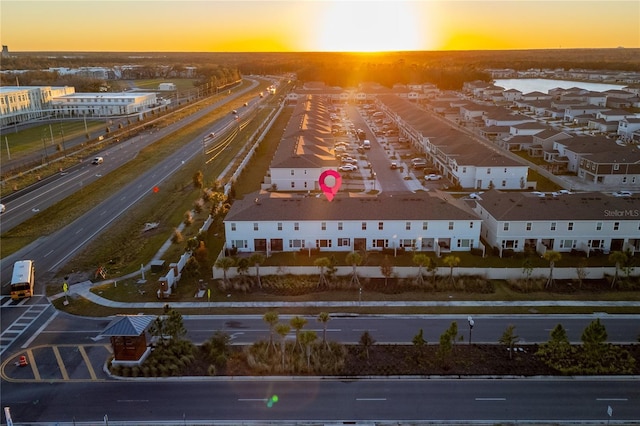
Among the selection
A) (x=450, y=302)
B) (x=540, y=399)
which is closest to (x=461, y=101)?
→ (x=450, y=302)

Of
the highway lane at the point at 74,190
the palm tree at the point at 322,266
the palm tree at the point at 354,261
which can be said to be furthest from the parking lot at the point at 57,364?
the palm tree at the point at 354,261

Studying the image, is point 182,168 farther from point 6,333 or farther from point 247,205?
point 6,333

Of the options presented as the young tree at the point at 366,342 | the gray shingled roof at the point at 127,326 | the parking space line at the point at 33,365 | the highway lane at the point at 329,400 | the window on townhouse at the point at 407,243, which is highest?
the gray shingled roof at the point at 127,326

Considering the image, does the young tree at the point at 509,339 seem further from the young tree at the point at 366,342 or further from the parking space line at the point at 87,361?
the parking space line at the point at 87,361

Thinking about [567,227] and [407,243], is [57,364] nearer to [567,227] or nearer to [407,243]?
[407,243]

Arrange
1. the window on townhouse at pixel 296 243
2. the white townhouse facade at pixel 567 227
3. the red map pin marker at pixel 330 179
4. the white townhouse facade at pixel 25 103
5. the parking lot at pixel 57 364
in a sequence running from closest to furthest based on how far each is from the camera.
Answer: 1. the parking lot at pixel 57 364
2. the white townhouse facade at pixel 567 227
3. the window on townhouse at pixel 296 243
4. the red map pin marker at pixel 330 179
5. the white townhouse facade at pixel 25 103

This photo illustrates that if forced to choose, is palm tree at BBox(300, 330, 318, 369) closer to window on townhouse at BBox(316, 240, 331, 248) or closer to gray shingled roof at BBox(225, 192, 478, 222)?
window on townhouse at BBox(316, 240, 331, 248)

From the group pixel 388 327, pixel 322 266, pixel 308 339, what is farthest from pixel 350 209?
pixel 308 339

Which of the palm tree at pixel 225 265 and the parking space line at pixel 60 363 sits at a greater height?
the palm tree at pixel 225 265
